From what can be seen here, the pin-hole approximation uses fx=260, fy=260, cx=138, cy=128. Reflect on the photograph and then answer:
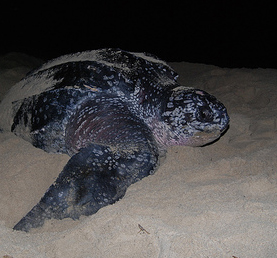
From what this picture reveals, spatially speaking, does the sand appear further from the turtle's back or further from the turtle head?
the turtle's back

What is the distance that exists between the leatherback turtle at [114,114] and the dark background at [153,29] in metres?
4.95

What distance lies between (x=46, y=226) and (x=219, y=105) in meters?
1.37

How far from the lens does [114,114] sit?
1.85 meters

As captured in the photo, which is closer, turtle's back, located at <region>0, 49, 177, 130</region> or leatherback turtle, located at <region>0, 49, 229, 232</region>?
leatherback turtle, located at <region>0, 49, 229, 232</region>

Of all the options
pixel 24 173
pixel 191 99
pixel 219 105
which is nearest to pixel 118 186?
pixel 24 173

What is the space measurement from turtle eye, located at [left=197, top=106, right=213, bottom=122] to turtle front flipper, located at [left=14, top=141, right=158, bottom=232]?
1.55 ft

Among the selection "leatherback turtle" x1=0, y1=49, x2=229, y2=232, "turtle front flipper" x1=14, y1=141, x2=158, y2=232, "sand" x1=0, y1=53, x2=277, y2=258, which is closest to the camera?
"sand" x1=0, y1=53, x2=277, y2=258

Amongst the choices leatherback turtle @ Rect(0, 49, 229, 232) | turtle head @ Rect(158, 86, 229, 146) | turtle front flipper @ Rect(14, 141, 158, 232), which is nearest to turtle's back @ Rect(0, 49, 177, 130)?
leatherback turtle @ Rect(0, 49, 229, 232)

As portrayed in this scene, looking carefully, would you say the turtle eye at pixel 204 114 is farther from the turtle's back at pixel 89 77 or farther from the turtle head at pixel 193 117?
the turtle's back at pixel 89 77

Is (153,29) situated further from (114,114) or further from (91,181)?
(91,181)

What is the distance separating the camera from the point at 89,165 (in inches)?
56.7

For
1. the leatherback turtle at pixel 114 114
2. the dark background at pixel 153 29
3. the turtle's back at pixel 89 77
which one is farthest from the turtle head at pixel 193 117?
the dark background at pixel 153 29

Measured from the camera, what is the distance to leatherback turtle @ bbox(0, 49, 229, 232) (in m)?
1.57

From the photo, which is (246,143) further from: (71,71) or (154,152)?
(71,71)
